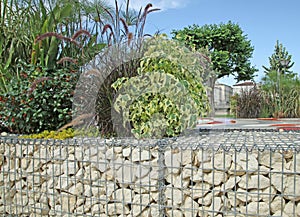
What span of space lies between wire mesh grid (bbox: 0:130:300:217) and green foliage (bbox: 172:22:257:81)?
57.5 ft

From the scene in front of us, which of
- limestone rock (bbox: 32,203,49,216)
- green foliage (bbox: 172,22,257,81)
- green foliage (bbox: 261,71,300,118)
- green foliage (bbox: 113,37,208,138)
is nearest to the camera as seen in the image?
limestone rock (bbox: 32,203,49,216)

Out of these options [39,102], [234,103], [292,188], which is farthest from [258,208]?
[234,103]

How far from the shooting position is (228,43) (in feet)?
65.2

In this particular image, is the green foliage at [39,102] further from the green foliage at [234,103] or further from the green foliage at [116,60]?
the green foliage at [234,103]

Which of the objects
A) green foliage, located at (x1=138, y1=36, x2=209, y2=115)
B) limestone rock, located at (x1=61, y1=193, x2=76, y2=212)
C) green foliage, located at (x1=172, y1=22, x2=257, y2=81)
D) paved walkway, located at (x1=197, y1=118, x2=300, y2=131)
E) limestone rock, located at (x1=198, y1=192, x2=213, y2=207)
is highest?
green foliage, located at (x1=172, y1=22, x2=257, y2=81)

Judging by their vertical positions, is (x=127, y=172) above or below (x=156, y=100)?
below

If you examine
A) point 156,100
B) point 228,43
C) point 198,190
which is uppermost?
point 228,43

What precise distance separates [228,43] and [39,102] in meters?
18.3

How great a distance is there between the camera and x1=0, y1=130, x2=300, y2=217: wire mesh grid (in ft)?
5.65

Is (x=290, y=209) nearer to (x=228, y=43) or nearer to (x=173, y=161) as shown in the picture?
(x=173, y=161)

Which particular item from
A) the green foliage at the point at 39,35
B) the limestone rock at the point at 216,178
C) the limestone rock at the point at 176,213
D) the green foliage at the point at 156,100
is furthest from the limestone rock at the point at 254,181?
the green foliage at the point at 39,35

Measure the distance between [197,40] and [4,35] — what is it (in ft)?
53.1

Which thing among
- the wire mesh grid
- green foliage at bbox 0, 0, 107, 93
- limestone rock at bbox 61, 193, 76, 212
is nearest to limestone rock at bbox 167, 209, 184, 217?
the wire mesh grid

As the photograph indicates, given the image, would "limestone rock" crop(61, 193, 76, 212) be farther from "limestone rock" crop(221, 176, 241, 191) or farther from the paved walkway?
the paved walkway
